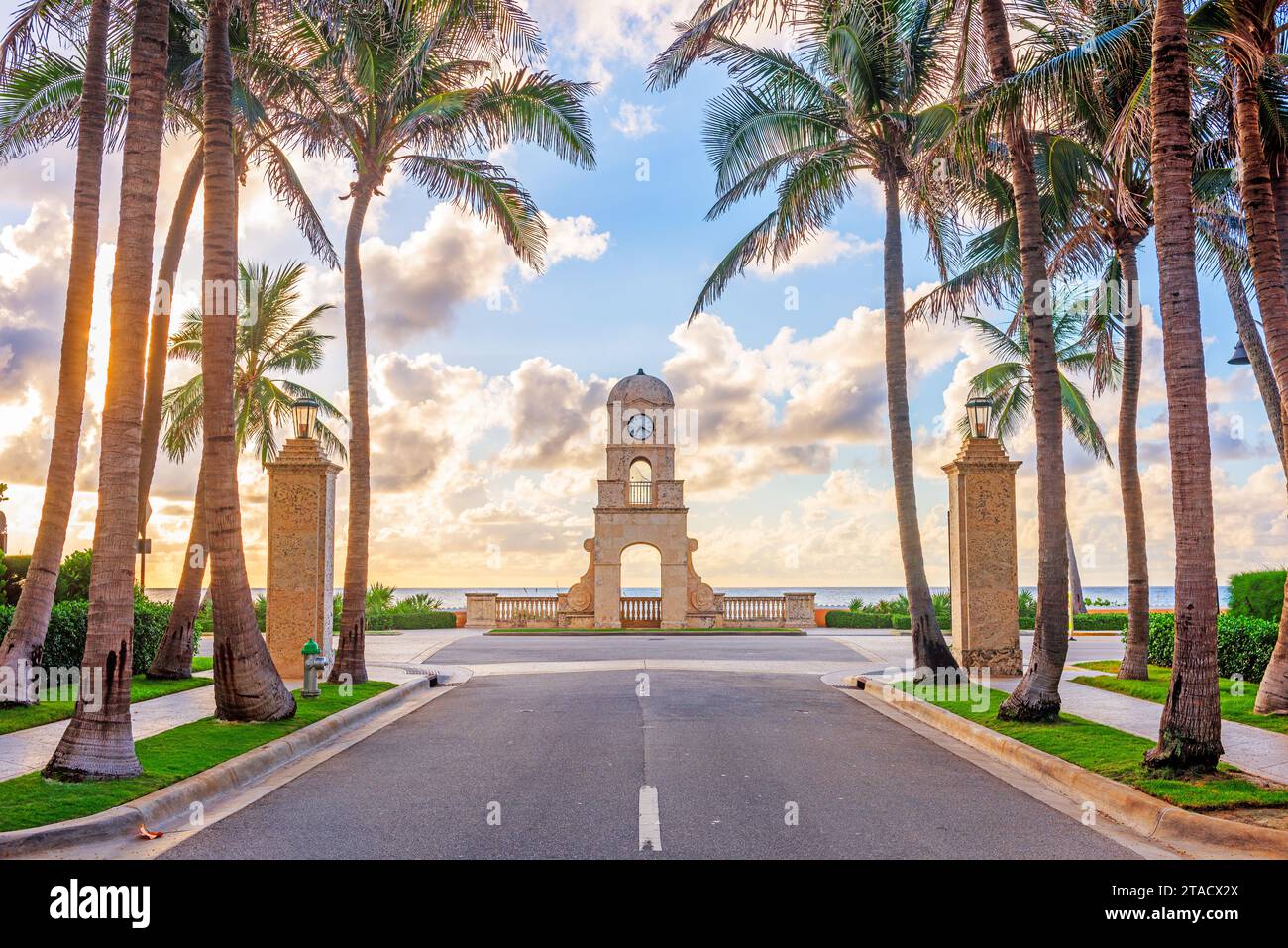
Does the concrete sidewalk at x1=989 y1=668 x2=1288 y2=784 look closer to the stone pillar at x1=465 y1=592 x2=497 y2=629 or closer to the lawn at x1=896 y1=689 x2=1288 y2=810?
the lawn at x1=896 y1=689 x2=1288 y2=810

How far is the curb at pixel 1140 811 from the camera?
704 centimetres

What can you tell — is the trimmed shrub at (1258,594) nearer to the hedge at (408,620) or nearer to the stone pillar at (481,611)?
the stone pillar at (481,611)

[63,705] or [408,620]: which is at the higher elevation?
[63,705]

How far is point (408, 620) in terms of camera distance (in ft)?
122

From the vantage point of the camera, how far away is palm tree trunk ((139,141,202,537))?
17016mm

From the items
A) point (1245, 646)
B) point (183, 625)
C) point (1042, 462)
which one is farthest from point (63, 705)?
point (1245, 646)

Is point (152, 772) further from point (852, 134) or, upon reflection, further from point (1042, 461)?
point (852, 134)

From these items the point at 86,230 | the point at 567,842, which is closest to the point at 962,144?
the point at 567,842

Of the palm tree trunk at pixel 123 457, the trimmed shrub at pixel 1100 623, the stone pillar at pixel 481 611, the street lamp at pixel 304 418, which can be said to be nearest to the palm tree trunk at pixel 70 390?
the street lamp at pixel 304 418

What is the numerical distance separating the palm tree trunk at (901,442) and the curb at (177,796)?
31.1ft

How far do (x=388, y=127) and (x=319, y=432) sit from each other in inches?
703

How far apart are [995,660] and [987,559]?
1851 millimetres
